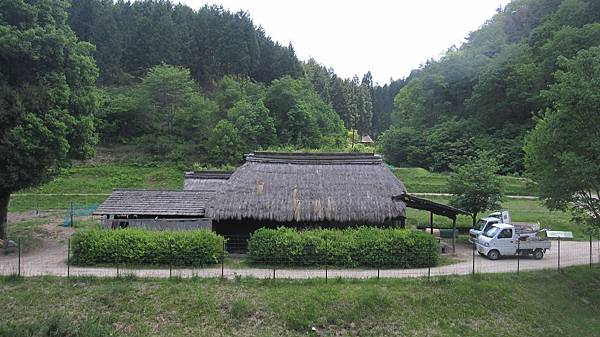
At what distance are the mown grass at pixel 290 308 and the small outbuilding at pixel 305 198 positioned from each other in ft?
13.7

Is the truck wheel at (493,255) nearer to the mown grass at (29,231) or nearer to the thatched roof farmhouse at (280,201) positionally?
the thatched roof farmhouse at (280,201)

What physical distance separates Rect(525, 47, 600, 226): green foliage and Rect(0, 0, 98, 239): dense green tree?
17.4m

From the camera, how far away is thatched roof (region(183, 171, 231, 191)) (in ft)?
79.4

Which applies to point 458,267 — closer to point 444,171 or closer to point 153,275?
point 153,275

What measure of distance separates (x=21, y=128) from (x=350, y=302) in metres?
13.1

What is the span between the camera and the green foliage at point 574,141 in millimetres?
14375

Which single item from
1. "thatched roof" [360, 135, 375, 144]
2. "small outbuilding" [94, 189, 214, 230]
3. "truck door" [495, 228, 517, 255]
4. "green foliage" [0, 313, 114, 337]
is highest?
"thatched roof" [360, 135, 375, 144]

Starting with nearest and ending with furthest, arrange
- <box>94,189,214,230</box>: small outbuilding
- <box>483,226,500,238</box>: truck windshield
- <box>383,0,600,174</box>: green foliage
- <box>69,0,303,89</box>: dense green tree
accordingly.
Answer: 1. <box>483,226,500,238</box>: truck windshield
2. <box>94,189,214,230</box>: small outbuilding
3. <box>383,0,600,174</box>: green foliage
4. <box>69,0,303,89</box>: dense green tree

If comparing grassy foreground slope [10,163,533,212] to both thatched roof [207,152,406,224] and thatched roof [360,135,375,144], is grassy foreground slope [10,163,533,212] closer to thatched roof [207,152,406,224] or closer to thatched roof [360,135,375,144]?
thatched roof [207,152,406,224]

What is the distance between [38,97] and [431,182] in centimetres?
2890

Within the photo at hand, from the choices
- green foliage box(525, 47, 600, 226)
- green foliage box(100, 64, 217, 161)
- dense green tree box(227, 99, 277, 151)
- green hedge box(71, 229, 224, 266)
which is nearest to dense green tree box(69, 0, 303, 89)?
green foliage box(100, 64, 217, 161)

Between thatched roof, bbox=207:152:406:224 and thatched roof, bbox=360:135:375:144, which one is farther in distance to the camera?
thatched roof, bbox=360:135:375:144

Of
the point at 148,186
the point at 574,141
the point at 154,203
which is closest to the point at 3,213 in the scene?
the point at 154,203

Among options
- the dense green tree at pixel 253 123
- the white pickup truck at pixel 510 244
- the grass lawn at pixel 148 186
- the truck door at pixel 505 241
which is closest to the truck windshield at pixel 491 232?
the white pickup truck at pixel 510 244
